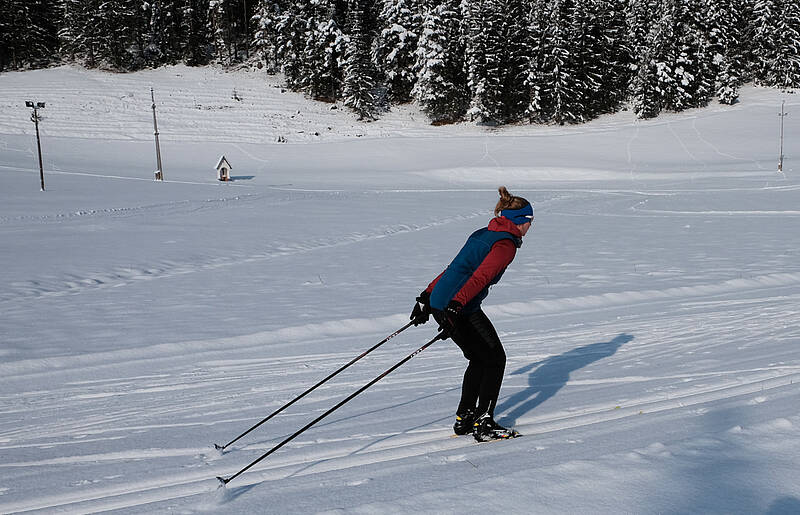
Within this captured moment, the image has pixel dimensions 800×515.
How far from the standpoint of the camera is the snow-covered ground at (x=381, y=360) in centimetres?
371

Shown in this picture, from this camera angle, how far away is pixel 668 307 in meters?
8.87

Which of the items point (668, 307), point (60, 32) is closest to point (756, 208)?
point (668, 307)

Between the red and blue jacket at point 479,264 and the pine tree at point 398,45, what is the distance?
57.1 m

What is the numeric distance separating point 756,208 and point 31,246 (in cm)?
2321

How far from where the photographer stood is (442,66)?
184 ft

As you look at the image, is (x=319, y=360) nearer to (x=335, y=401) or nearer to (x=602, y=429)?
(x=335, y=401)

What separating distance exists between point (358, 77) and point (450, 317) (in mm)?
56245

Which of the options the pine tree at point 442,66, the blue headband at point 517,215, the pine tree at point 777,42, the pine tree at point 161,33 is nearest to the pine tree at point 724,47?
the pine tree at point 777,42

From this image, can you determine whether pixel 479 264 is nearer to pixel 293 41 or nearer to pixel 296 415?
pixel 296 415

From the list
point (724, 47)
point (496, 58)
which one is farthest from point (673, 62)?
point (496, 58)

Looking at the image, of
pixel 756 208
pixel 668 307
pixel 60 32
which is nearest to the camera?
pixel 668 307

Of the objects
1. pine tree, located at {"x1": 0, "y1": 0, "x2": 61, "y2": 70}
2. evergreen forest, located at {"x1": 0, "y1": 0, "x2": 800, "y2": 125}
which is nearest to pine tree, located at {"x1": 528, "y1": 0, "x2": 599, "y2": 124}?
evergreen forest, located at {"x1": 0, "y1": 0, "x2": 800, "y2": 125}

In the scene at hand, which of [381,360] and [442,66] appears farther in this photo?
[442,66]

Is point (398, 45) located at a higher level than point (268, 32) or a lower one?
lower
